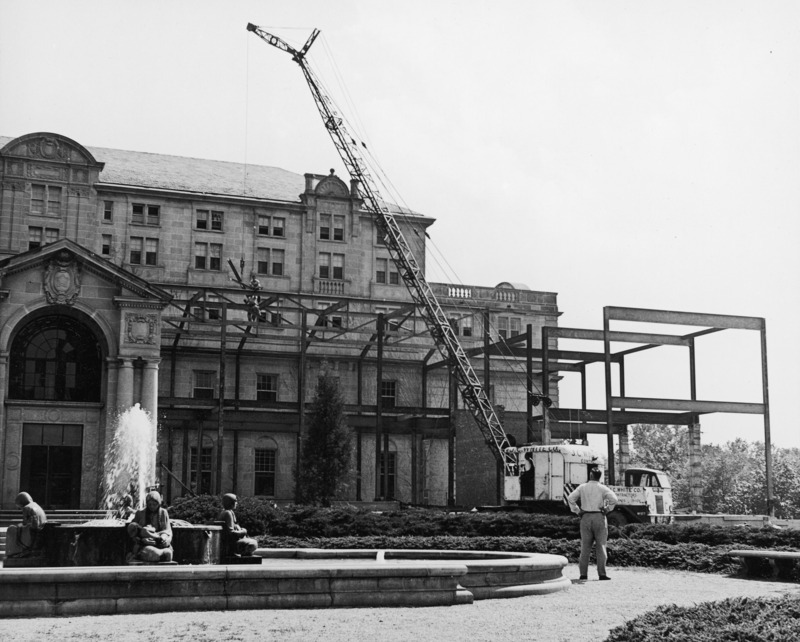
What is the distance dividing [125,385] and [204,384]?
1793 cm

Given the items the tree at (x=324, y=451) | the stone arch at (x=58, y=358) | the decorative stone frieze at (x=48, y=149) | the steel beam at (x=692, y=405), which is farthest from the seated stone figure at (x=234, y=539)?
the decorative stone frieze at (x=48, y=149)

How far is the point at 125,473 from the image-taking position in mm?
42500

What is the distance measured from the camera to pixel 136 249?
61.3 m

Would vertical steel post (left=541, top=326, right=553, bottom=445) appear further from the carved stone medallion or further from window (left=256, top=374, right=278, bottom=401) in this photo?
the carved stone medallion

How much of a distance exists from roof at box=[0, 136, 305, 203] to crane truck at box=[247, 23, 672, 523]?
6.44m

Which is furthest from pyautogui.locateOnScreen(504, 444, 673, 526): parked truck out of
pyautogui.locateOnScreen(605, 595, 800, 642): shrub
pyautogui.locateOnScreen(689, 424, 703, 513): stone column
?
pyautogui.locateOnScreen(605, 595, 800, 642): shrub

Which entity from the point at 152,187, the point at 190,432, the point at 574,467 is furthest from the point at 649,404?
the point at 152,187

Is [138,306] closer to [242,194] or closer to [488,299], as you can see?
[242,194]

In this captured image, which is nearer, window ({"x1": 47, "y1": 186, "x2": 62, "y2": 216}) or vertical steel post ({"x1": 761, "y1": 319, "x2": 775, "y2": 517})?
vertical steel post ({"x1": 761, "y1": 319, "x2": 775, "y2": 517})

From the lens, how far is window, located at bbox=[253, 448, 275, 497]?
60781 mm

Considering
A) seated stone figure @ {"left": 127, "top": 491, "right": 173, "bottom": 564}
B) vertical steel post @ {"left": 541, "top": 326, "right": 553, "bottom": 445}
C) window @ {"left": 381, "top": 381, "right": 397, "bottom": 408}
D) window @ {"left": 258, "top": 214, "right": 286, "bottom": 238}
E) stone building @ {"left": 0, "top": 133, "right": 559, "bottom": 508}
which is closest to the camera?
seated stone figure @ {"left": 127, "top": 491, "right": 173, "bottom": 564}

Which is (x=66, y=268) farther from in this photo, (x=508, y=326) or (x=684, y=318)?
(x=508, y=326)

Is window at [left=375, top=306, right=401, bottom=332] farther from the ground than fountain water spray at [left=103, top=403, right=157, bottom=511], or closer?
farther from the ground

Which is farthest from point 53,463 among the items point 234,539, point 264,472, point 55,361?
point 234,539
